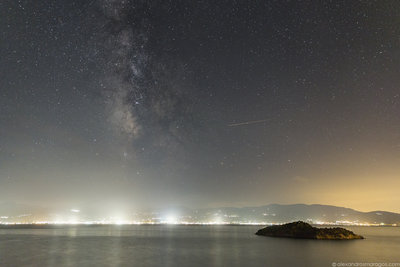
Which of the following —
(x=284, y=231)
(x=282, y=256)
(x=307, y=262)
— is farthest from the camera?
(x=284, y=231)

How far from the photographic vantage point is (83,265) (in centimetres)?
3716

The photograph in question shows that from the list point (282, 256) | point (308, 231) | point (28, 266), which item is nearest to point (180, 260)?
point (282, 256)

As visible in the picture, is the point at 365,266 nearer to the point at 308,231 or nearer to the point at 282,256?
the point at 282,256

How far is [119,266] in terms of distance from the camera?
121 feet

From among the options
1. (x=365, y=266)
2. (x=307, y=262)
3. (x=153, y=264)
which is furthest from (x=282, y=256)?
(x=153, y=264)

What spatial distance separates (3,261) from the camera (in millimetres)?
38844

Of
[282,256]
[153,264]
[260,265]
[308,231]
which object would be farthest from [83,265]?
[308,231]

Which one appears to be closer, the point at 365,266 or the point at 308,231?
the point at 365,266

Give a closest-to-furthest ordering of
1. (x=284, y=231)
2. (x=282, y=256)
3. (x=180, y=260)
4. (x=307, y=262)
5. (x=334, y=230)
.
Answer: (x=307, y=262) < (x=180, y=260) < (x=282, y=256) < (x=334, y=230) < (x=284, y=231)

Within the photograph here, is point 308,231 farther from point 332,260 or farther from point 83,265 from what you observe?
point 83,265

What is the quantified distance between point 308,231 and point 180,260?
59.7 metres

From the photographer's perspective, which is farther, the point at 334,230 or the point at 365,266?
the point at 334,230

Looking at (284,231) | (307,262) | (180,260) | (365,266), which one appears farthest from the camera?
(284,231)

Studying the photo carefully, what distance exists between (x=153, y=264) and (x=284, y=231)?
67410mm
